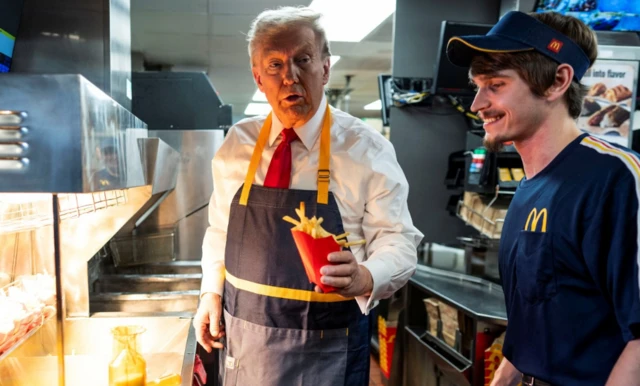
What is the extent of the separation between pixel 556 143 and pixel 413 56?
9.36ft

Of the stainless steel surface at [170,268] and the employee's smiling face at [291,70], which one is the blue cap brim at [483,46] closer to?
the employee's smiling face at [291,70]

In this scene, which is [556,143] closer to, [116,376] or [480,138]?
[116,376]

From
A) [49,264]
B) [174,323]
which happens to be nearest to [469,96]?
[174,323]

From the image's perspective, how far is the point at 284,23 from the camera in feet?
4.72

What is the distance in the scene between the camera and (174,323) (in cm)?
202

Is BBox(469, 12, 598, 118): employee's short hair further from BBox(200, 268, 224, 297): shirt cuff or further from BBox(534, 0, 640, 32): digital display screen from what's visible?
BBox(534, 0, 640, 32): digital display screen

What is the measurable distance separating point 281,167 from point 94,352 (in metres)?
1.25

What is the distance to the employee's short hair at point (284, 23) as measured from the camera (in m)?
1.44

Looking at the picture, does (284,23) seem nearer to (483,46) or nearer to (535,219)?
(483,46)

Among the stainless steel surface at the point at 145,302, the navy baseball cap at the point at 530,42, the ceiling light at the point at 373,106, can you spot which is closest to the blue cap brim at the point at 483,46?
the navy baseball cap at the point at 530,42

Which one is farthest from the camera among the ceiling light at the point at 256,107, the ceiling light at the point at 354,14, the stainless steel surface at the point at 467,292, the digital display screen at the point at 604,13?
the ceiling light at the point at 256,107

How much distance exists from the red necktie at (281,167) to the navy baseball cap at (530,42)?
63 centimetres

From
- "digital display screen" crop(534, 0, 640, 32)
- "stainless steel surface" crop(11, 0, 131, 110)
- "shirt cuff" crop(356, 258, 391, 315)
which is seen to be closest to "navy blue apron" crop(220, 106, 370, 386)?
"shirt cuff" crop(356, 258, 391, 315)

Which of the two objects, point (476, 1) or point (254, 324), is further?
point (476, 1)
